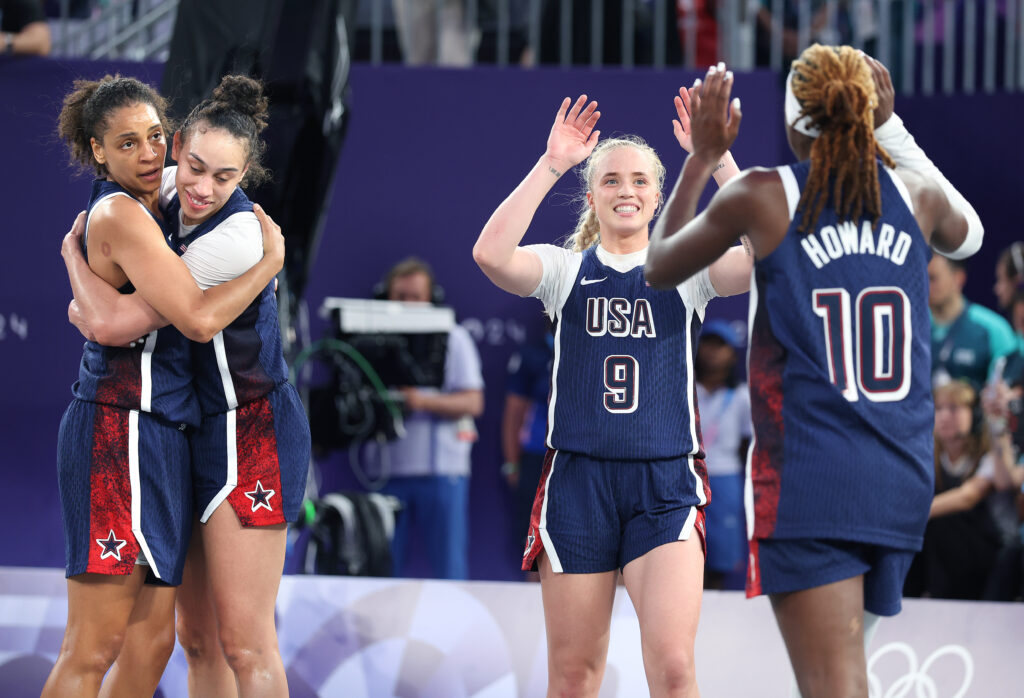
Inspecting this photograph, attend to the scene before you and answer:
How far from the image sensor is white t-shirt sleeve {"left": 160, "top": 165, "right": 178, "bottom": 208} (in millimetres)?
3449

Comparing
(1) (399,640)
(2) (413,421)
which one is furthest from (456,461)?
(1) (399,640)

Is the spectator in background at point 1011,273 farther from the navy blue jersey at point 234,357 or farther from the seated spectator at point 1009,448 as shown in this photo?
the navy blue jersey at point 234,357

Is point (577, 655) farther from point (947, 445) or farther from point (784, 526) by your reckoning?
point (947, 445)

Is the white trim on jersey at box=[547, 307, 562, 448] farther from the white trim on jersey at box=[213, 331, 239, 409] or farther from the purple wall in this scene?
the purple wall

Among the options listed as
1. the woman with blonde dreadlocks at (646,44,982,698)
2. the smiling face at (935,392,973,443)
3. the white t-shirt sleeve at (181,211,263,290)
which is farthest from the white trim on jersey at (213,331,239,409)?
the smiling face at (935,392,973,443)

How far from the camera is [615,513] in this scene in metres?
3.29

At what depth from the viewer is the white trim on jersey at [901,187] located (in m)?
2.59

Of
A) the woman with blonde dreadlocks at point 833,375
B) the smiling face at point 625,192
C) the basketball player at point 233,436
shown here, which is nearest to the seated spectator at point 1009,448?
the smiling face at point 625,192

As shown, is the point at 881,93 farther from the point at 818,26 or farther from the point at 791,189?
the point at 818,26

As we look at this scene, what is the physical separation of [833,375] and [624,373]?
925 mm

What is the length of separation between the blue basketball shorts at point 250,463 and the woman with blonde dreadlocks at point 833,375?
132 centimetres

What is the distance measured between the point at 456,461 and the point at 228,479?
3.54 meters

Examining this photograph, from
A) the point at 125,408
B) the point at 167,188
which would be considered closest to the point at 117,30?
the point at 167,188

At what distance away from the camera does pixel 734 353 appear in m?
6.59
